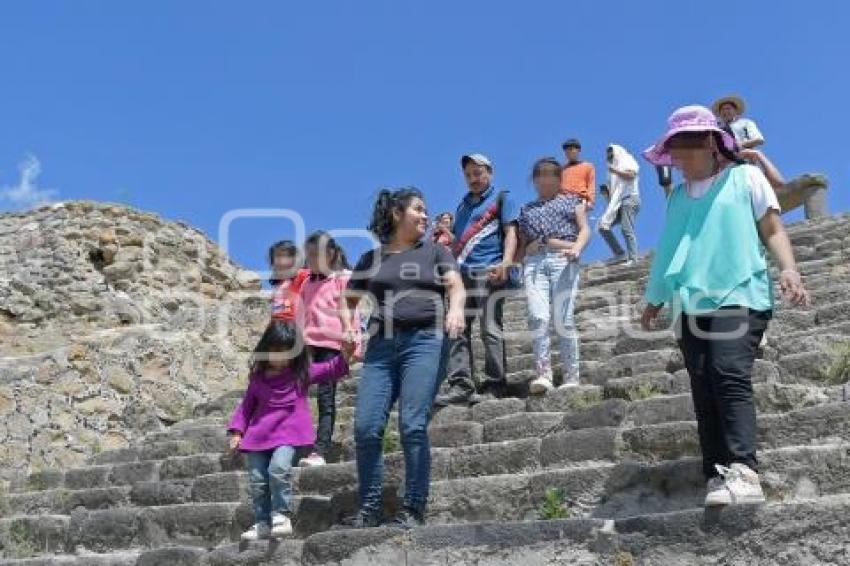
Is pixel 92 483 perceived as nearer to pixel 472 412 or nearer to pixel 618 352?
pixel 472 412

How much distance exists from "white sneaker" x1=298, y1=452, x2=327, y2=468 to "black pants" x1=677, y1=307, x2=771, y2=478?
103 inches

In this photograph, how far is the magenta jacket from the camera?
497 cm

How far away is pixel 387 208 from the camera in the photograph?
5066mm

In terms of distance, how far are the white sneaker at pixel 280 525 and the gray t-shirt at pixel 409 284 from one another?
102 cm

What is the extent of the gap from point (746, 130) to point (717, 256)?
254 inches

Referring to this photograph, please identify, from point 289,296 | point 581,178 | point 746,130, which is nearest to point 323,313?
point 289,296

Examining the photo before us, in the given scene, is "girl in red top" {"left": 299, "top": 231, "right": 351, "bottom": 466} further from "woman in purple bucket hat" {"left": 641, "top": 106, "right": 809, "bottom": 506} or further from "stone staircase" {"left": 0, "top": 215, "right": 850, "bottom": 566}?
"woman in purple bucket hat" {"left": 641, "top": 106, "right": 809, "bottom": 506}

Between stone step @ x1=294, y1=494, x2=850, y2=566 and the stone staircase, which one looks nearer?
stone step @ x1=294, y1=494, x2=850, y2=566

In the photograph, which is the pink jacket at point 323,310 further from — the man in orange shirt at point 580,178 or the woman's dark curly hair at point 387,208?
the man in orange shirt at point 580,178

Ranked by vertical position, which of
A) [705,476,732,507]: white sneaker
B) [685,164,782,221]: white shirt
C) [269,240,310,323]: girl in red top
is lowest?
[705,476,732,507]: white sneaker

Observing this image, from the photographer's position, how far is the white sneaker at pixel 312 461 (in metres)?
5.88

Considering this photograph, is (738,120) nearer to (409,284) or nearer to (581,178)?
(581,178)

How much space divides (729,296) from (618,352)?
11.2 ft

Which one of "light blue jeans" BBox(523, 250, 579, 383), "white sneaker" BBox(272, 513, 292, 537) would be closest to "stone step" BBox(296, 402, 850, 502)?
"white sneaker" BBox(272, 513, 292, 537)
